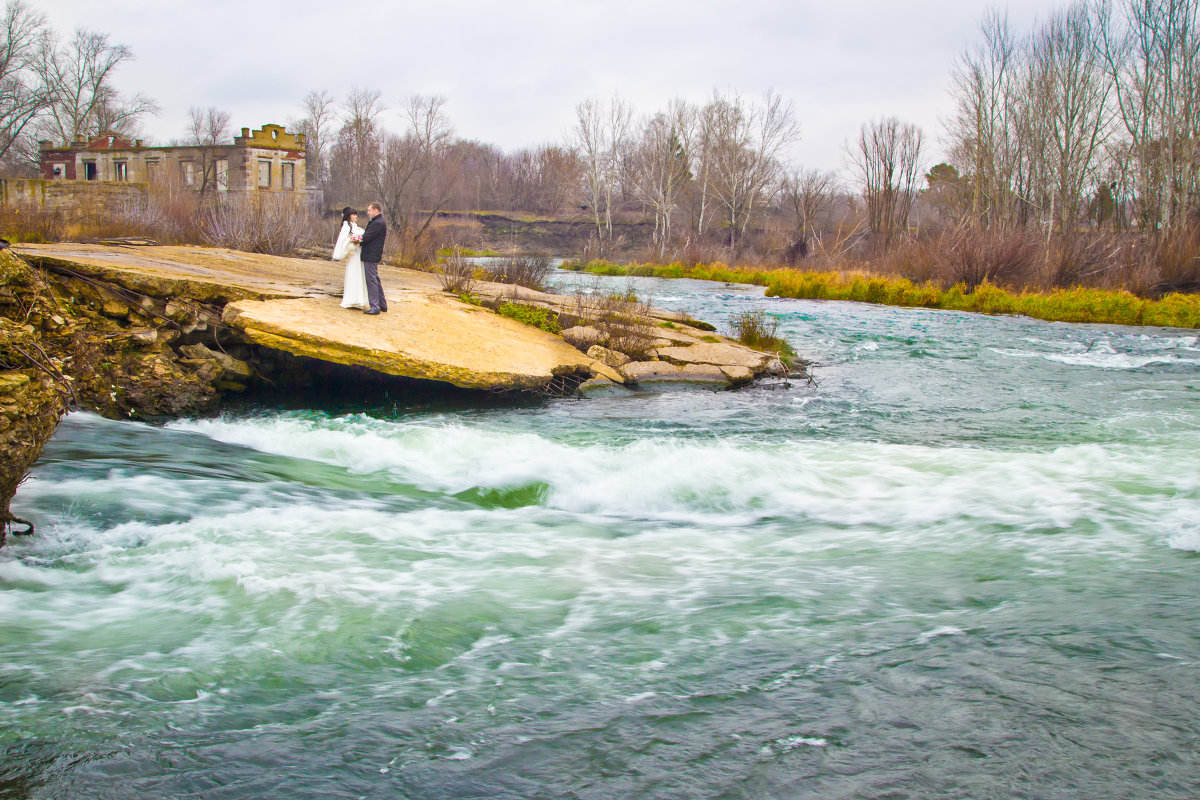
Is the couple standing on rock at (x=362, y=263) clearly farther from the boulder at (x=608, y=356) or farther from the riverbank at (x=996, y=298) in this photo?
the riverbank at (x=996, y=298)

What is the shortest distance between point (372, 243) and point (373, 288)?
0.55 meters

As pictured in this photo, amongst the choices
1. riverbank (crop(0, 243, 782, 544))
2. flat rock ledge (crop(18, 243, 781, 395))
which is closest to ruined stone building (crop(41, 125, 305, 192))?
flat rock ledge (crop(18, 243, 781, 395))

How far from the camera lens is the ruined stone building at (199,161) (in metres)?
46.0

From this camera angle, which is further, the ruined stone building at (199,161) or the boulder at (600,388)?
the ruined stone building at (199,161)

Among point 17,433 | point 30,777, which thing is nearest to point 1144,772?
point 30,777

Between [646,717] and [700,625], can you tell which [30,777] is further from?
[700,625]

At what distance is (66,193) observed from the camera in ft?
115

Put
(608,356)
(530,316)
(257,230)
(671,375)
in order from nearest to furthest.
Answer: (671,375)
(608,356)
(530,316)
(257,230)

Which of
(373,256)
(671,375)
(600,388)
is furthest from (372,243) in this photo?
(671,375)

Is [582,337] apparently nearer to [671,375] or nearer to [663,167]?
[671,375]

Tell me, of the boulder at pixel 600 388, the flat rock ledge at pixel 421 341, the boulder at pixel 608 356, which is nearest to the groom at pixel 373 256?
the flat rock ledge at pixel 421 341

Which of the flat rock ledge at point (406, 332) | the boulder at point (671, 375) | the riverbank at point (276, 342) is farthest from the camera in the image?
the boulder at point (671, 375)

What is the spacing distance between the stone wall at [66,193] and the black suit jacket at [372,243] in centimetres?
2456

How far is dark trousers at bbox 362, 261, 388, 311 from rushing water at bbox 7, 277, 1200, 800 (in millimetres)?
2483
